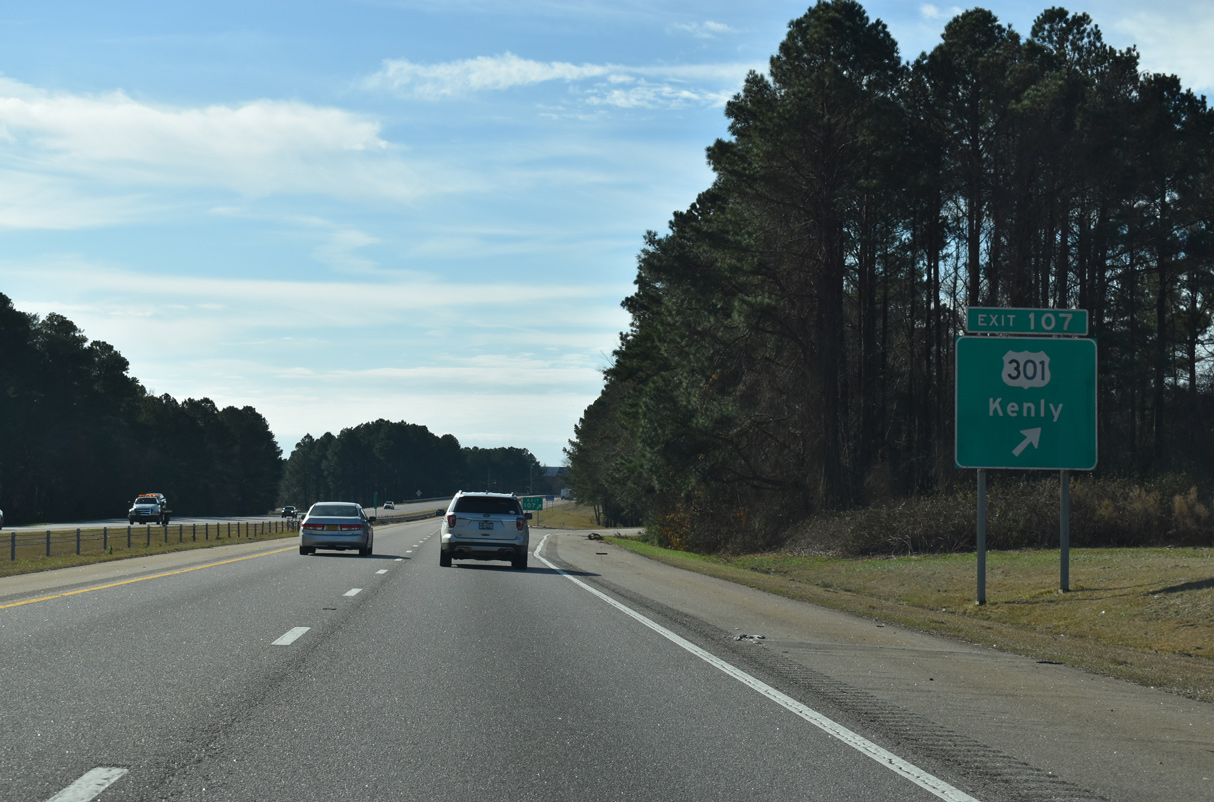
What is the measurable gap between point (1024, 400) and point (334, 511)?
22919 millimetres

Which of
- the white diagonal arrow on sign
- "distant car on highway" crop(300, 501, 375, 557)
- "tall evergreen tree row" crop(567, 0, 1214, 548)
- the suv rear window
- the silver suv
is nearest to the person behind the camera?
the white diagonal arrow on sign

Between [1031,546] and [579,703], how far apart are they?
25.8 metres

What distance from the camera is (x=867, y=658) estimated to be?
1238 centimetres

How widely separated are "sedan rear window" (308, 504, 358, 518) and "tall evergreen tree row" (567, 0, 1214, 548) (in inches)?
572

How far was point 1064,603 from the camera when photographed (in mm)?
19641

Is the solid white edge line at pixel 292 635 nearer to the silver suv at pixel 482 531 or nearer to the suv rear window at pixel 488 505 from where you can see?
the silver suv at pixel 482 531

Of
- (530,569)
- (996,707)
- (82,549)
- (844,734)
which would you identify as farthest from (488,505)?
(82,549)

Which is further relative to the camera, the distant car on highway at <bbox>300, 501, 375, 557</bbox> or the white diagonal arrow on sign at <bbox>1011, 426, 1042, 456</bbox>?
the distant car on highway at <bbox>300, 501, 375, 557</bbox>

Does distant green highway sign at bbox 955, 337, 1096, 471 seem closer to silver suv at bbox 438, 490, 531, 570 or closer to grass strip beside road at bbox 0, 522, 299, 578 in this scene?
silver suv at bbox 438, 490, 531, 570

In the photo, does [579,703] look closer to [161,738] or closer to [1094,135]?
[161,738]

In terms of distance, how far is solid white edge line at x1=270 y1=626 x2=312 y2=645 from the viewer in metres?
12.4

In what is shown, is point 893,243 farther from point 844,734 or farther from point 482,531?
point 844,734

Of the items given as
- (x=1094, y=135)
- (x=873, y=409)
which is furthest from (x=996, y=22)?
(x=873, y=409)

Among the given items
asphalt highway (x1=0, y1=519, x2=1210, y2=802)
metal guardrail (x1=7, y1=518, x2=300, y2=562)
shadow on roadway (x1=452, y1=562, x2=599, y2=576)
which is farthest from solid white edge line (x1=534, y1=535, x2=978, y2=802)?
metal guardrail (x1=7, y1=518, x2=300, y2=562)
